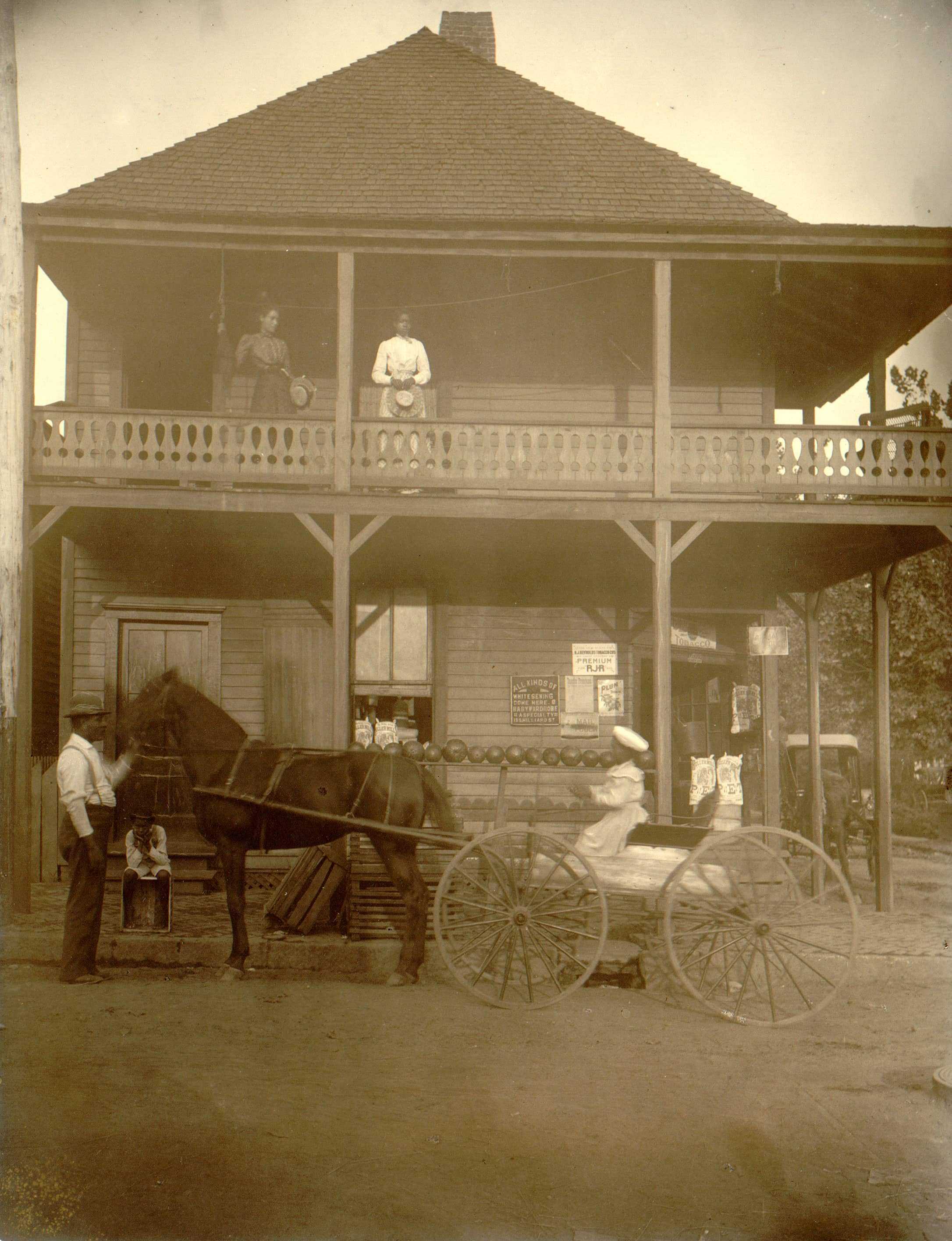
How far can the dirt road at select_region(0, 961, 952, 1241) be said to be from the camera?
14.1ft

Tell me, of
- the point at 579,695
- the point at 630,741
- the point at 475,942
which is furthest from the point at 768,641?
the point at 475,942

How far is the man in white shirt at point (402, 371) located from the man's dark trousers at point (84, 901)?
250 inches

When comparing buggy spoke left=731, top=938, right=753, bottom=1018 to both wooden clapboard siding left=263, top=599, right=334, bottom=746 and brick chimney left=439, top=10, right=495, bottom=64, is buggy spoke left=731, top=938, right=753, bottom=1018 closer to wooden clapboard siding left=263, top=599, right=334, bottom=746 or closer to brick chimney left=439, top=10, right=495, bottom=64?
wooden clapboard siding left=263, top=599, right=334, bottom=746

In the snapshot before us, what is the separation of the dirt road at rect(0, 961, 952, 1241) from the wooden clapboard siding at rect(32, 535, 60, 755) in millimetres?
7614

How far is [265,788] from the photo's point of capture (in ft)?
28.5

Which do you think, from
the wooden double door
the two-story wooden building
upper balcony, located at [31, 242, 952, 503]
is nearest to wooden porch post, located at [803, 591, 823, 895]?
the two-story wooden building

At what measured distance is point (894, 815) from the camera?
2447cm

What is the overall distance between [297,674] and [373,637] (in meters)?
1.08

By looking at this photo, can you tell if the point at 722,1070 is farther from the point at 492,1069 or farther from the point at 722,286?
the point at 722,286

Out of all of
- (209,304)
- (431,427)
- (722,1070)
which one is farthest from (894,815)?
(722,1070)

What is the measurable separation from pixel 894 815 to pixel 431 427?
16667 millimetres

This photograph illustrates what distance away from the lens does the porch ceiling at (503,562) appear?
13398 mm

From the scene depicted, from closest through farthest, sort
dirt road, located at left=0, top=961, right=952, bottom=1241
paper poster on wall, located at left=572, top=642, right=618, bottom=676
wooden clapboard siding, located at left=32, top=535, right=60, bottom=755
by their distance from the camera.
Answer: dirt road, located at left=0, top=961, right=952, bottom=1241, paper poster on wall, located at left=572, top=642, right=618, bottom=676, wooden clapboard siding, located at left=32, top=535, right=60, bottom=755

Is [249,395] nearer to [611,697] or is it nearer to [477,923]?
[611,697]
